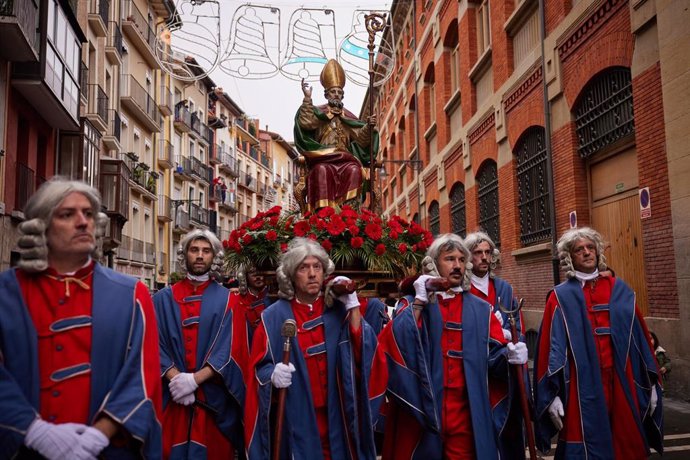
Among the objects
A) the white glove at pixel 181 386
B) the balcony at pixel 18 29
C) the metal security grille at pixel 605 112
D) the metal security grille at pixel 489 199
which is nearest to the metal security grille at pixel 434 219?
the metal security grille at pixel 489 199

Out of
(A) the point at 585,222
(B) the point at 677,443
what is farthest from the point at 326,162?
(A) the point at 585,222

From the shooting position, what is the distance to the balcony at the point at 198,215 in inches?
1548

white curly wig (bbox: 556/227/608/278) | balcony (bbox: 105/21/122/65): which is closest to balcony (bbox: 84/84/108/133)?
balcony (bbox: 105/21/122/65)

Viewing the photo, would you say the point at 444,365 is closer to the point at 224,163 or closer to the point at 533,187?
the point at 533,187

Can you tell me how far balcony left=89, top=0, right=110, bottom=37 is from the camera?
22891 millimetres

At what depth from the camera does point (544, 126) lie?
12719 mm

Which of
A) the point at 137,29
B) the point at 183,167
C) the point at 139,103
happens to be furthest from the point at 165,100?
the point at 137,29

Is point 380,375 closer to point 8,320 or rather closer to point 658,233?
point 8,320

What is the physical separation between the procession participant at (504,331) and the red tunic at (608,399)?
1.28 ft

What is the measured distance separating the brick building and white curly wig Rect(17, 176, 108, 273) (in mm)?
6338

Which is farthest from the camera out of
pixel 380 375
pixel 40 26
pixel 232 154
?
pixel 232 154

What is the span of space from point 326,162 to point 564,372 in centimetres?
422

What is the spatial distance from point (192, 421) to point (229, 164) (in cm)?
4543

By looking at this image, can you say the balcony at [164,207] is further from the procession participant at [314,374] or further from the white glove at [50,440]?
the white glove at [50,440]
